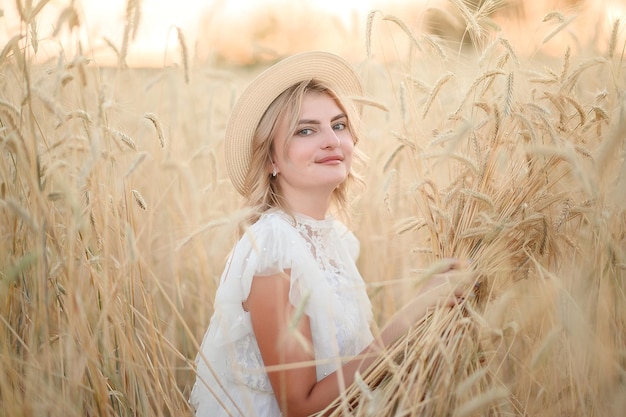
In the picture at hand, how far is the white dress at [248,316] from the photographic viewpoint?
5.62ft

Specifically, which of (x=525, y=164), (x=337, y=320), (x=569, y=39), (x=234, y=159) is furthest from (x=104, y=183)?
(x=569, y=39)

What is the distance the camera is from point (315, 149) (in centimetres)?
187

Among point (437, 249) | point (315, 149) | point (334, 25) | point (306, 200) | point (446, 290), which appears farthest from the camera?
point (334, 25)

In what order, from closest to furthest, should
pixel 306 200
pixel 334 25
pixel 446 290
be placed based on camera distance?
pixel 446 290, pixel 306 200, pixel 334 25

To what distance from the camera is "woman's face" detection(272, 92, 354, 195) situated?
1874mm

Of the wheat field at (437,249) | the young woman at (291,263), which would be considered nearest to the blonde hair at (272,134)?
the young woman at (291,263)

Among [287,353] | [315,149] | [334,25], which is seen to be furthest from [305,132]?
[334,25]

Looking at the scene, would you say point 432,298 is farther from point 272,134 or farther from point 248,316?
point 272,134

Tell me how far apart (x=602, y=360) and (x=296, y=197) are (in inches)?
43.9

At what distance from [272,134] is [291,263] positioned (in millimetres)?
510

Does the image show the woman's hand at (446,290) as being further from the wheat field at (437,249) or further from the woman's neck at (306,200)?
the woman's neck at (306,200)

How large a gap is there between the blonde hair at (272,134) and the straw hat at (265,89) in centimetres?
2

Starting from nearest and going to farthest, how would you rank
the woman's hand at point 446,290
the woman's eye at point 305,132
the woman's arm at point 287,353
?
the woman's hand at point 446,290, the woman's arm at point 287,353, the woman's eye at point 305,132

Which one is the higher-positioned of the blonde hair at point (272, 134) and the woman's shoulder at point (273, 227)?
the blonde hair at point (272, 134)
